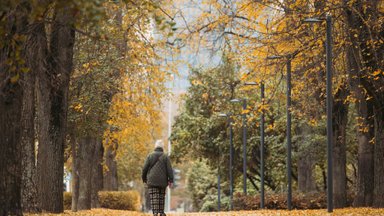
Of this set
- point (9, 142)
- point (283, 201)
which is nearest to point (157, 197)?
point (9, 142)

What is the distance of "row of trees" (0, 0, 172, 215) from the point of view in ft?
36.2

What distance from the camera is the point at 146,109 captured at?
112 ft

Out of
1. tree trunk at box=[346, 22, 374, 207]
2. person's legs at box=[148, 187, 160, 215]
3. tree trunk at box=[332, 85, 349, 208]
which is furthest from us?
tree trunk at box=[332, 85, 349, 208]

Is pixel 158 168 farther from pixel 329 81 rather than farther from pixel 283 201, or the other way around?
pixel 283 201

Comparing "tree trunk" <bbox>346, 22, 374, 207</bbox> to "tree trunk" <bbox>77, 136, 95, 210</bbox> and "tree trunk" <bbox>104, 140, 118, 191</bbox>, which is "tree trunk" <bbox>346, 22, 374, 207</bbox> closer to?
"tree trunk" <bbox>77, 136, 95, 210</bbox>

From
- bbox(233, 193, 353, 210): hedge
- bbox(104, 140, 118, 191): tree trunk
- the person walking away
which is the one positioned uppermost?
bbox(104, 140, 118, 191): tree trunk

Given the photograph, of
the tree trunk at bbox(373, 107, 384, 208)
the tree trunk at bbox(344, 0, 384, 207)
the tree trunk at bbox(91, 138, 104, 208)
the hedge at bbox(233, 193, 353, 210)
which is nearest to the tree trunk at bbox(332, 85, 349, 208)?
the hedge at bbox(233, 193, 353, 210)

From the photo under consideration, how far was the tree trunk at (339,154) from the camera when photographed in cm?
2909

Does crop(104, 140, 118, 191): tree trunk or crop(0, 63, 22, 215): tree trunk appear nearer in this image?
crop(0, 63, 22, 215): tree trunk

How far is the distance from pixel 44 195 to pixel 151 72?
10899 millimetres

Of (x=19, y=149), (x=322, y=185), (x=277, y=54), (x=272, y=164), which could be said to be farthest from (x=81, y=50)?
(x=322, y=185)

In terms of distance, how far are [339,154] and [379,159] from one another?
5133 millimetres

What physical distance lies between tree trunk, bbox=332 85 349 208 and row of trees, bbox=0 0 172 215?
6.27 metres

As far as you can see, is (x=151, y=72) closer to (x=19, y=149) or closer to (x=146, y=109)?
(x=146, y=109)
